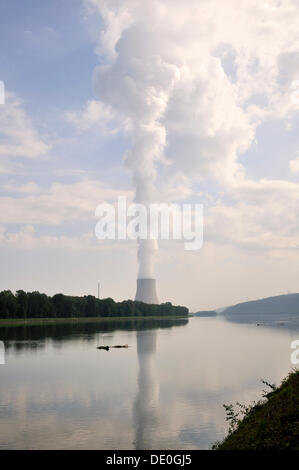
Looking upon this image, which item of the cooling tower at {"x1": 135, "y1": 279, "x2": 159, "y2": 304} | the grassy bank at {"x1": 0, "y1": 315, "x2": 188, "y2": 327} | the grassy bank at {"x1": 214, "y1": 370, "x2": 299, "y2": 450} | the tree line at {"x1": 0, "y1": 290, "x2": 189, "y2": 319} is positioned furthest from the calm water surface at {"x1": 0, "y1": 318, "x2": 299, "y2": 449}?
the cooling tower at {"x1": 135, "y1": 279, "x2": 159, "y2": 304}

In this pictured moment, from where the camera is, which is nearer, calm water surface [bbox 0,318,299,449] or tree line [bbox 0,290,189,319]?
calm water surface [bbox 0,318,299,449]

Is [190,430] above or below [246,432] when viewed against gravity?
below

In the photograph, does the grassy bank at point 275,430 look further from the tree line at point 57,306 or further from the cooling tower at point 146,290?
the cooling tower at point 146,290

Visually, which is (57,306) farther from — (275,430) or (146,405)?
(275,430)

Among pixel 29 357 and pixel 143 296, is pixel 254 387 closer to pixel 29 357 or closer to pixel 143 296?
pixel 29 357

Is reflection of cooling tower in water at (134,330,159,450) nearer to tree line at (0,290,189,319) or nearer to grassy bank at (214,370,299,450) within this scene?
grassy bank at (214,370,299,450)
